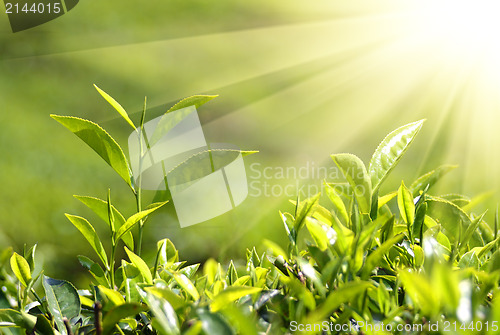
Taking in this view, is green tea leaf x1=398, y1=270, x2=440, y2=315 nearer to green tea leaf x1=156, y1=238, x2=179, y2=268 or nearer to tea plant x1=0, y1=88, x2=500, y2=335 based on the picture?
tea plant x1=0, y1=88, x2=500, y2=335

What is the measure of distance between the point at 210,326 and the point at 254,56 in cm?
369

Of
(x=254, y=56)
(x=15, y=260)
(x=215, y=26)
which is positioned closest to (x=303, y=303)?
(x=15, y=260)

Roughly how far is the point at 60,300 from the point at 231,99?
2991mm

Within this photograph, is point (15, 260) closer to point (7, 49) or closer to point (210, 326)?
point (210, 326)

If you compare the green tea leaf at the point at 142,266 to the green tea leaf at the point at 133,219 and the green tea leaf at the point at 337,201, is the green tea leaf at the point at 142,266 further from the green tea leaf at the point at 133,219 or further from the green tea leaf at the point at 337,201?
the green tea leaf at the point at 337,201

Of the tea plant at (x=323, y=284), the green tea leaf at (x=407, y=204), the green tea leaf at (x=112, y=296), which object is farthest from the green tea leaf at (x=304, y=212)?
the green tea leaf at (x=112, y=296)

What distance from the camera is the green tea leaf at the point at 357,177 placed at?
22.6 inches

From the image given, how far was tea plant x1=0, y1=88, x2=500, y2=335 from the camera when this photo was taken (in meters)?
0.40

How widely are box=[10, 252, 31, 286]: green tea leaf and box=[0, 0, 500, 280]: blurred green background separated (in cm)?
178

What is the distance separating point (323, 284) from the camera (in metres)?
0.49
